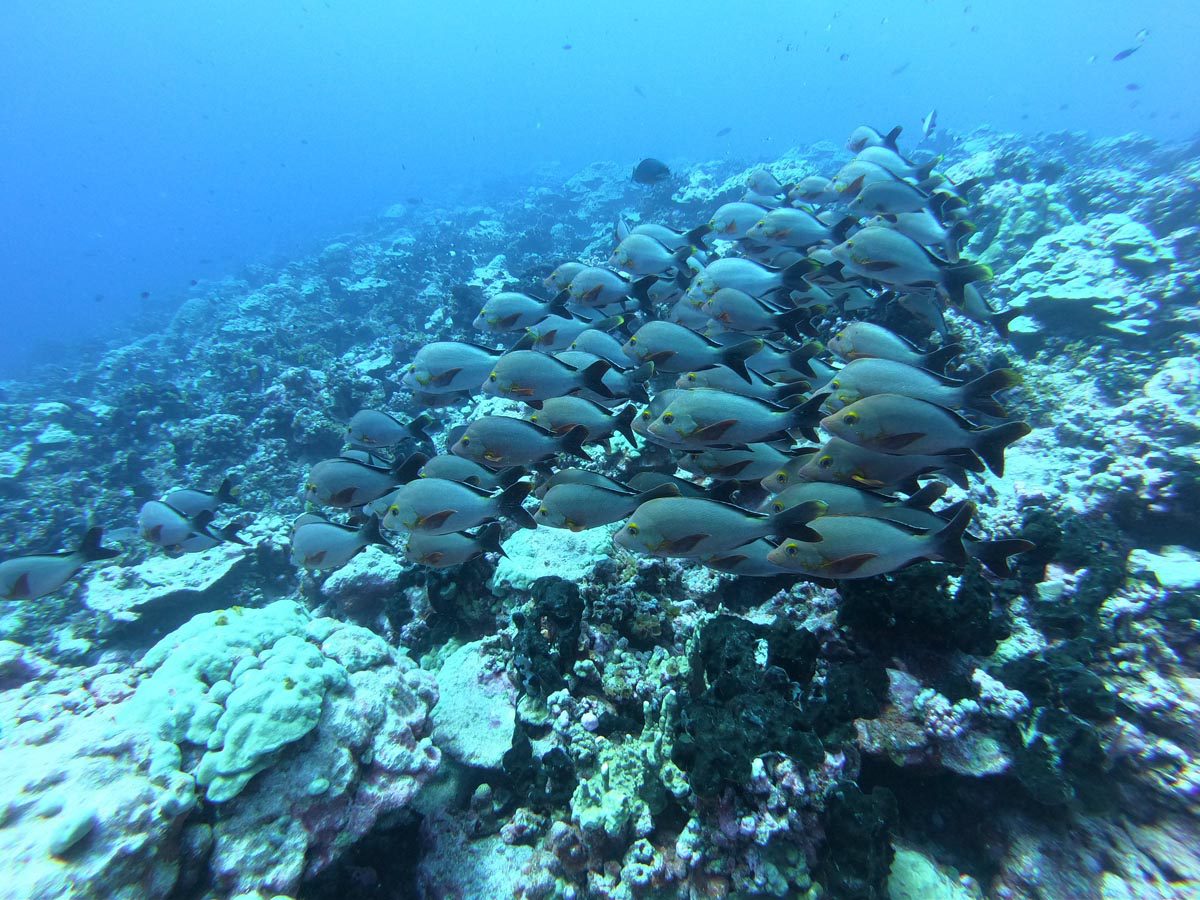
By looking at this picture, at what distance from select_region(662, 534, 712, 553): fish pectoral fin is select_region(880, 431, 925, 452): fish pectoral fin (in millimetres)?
1300

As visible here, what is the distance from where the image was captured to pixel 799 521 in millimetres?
3066

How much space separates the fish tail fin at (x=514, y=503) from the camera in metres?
4.03

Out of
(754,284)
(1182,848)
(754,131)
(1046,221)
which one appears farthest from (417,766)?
(754,131)

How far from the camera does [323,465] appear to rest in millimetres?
4953

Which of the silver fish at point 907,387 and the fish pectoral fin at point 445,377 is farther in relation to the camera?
the fish pectoral fin at point 445,377

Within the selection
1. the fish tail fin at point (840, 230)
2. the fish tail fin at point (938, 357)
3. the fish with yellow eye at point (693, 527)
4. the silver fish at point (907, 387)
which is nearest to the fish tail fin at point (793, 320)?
the fish tail fin at point (938, 357)

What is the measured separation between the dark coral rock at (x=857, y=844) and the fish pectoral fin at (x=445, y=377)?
16.2ft

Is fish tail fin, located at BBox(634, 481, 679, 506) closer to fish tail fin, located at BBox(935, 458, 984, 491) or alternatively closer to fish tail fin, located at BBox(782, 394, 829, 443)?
fish tail fin, located at BBox(782, 394, 829, 443)

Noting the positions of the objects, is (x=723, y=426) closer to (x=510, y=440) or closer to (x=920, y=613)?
(x=510, y=440)

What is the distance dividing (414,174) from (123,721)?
419ft

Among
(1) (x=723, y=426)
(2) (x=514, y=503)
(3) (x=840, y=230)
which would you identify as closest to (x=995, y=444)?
(1) (x=723, y=426)

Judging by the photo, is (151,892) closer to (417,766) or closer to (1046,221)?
(417,766)

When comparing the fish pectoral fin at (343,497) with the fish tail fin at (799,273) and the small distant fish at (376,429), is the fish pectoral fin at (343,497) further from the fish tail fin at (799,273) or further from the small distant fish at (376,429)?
the fish tail fin at (799,273)

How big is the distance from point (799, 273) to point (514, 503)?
160 inches
